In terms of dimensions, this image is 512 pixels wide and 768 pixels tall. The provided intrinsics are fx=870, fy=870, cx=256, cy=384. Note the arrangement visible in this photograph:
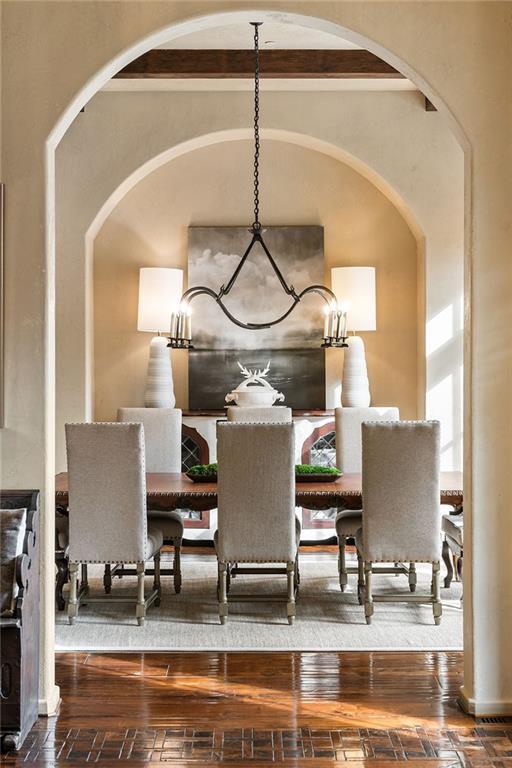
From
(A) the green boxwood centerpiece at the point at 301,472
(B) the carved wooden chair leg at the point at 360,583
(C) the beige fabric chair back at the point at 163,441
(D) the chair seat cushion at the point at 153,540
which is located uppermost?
(C) the beige fabric chair back at the point at 163,441

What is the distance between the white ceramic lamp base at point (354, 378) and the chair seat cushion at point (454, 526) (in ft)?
5.21

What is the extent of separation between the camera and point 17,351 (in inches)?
136

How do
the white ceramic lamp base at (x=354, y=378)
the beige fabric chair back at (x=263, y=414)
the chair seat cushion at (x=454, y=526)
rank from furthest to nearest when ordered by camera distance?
the white ceramic lamp base at (x=354, y=378) → the beige fabric chair back at (x=263, y=414) → the chair seat cushion at (x=454, y=526)

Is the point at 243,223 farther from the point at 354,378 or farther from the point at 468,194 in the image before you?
the point at 468,194

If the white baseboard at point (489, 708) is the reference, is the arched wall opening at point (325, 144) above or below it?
above

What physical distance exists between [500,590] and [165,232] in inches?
176

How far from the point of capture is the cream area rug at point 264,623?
171 inches

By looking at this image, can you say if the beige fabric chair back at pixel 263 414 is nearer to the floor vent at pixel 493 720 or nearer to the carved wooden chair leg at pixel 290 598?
the carved wooden chair leg at pixel 290 598

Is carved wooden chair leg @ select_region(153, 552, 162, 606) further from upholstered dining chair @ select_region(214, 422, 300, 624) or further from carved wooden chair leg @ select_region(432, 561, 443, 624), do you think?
carved wooden chair leg @ select_region(432, 561, 443, 624)

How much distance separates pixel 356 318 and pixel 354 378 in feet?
1.58

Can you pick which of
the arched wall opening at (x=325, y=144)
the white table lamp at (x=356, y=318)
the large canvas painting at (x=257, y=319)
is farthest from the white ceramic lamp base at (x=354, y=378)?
the arched wall opening at (x=325, y=144)

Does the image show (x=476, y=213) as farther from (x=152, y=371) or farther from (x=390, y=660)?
(x=152, y=371)

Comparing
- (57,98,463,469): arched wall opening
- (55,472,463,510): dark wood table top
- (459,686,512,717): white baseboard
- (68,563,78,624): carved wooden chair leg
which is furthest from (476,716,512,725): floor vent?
(57,98,463,469): arched wall opening

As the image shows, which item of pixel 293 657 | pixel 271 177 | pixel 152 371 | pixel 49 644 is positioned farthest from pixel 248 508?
pixel 271 177
